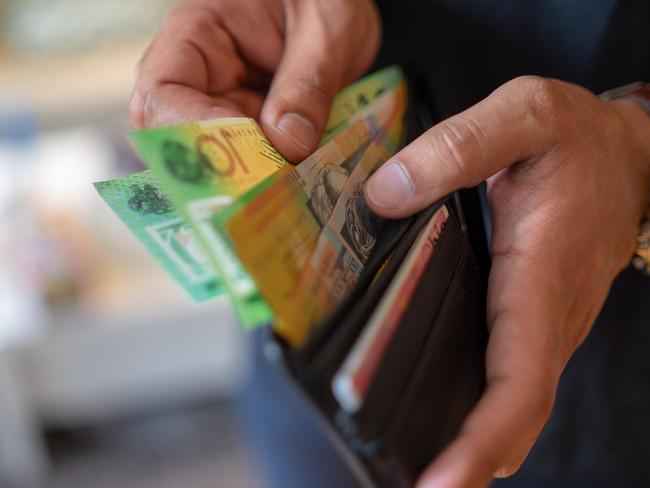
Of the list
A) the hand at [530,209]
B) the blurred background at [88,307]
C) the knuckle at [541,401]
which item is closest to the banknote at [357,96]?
the hand at [530,209]

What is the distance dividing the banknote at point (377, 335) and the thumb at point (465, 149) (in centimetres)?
4

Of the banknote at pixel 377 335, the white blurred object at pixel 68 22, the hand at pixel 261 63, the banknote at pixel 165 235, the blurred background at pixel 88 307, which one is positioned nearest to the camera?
the banknote at pixel 377 335

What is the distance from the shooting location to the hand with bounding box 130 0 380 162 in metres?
0.52

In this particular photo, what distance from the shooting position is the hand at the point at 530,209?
1.27ft

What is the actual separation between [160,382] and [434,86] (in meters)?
1.32

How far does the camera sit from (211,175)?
1.27ft

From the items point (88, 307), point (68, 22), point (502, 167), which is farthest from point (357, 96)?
point (68, 22)

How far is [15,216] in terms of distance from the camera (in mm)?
1598

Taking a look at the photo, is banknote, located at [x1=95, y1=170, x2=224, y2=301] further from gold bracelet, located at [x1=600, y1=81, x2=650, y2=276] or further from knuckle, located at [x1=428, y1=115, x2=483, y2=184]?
gold bracelet, located at [x1=600, y1=81, x2=650, y2=276]

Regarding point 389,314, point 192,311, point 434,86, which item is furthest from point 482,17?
point 192,311

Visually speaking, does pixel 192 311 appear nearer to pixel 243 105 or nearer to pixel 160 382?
pixel 160 382

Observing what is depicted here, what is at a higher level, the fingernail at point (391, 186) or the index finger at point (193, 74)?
the index finger at point (193, 74)

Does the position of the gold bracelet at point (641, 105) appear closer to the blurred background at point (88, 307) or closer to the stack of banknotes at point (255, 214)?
the stack of banknotes at point (255, 214)

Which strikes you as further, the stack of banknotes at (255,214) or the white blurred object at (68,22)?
the white blurred object at (68,22)
